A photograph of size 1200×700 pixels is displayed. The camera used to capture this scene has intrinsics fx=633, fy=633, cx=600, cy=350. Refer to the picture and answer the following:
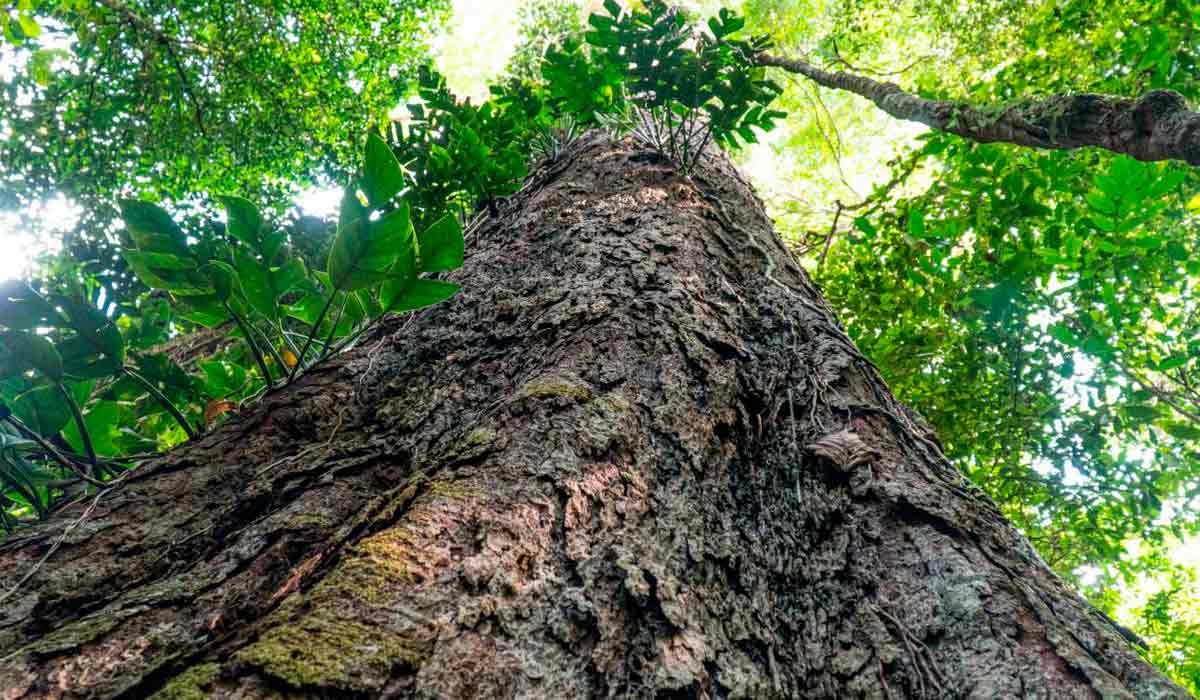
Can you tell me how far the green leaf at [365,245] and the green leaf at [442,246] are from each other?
0.11ft

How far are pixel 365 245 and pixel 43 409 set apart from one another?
0.67 meters

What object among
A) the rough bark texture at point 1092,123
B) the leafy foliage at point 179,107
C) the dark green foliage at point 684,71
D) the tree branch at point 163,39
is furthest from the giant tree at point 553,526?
the tree branch at point 163,39

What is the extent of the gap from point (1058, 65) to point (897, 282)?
1.47 metres

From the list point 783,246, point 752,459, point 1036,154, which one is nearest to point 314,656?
point 752,459

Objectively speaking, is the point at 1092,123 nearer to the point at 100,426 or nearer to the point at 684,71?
the point at 684,71

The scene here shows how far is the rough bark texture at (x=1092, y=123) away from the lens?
1.65m

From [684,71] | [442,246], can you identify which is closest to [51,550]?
[442,246]

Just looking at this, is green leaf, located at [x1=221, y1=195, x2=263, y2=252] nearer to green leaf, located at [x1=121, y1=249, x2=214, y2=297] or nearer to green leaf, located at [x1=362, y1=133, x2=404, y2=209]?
green leaf, located at [x1=121, y1=249, x2=214, y2=297]

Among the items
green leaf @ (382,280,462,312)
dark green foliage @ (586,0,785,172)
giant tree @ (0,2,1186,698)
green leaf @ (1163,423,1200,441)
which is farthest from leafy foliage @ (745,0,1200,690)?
green leaf @ (382,280,462,312)

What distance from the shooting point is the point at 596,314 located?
1.27 metres

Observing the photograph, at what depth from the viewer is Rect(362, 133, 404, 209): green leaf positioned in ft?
3.77

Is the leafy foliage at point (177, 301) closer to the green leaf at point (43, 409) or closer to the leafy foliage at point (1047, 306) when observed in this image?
the green leaf at point (43, 409)

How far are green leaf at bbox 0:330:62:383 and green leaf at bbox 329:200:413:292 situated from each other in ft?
1.58

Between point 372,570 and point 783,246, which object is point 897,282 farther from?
point 372,570
